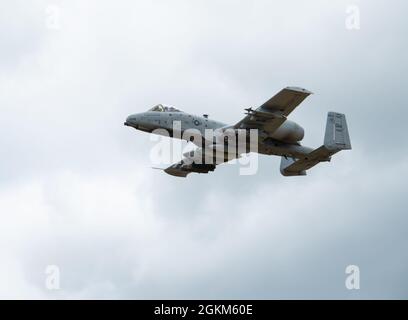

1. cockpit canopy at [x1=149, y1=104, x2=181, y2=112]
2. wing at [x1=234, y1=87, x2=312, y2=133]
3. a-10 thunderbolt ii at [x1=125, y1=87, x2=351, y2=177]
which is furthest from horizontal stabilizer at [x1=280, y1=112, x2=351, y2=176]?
cockpit canopy at [x1=149, y1=104, x2=181, y2=112]

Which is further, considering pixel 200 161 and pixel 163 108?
pixel 200 161

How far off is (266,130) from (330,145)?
19.8 feet

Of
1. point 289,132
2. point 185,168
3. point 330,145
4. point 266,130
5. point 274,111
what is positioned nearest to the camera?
point 274,111

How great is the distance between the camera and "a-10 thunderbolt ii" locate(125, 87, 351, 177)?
70812 mm

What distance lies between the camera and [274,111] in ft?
233

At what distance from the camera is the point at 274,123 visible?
235 ft

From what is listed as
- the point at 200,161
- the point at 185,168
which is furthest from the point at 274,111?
the point at 185,168

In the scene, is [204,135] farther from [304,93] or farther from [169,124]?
[304,93]

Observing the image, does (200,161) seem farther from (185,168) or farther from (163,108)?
(163,108)

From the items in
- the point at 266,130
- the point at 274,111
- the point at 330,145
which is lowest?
the point at 330,145

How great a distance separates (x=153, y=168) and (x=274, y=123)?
1325 centimetres

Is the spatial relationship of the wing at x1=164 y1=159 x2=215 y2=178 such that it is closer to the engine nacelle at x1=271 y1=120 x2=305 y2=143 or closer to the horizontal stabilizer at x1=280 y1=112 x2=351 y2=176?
the horizontal stabilizer at x1=280 y1=112 x2=351 y2=176
